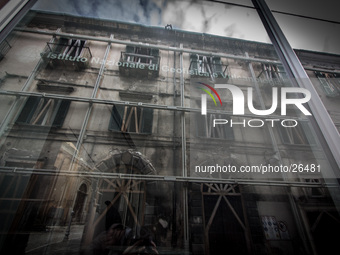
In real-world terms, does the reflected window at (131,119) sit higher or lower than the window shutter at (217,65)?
lower

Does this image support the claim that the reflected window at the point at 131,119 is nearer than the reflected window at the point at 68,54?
Yes

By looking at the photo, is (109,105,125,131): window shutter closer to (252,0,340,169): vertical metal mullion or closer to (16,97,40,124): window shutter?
(16,97,40,124): window shutter

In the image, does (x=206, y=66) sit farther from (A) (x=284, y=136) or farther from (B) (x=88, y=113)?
(B) (x=88, y=113)

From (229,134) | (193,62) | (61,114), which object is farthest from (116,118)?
(229,134)

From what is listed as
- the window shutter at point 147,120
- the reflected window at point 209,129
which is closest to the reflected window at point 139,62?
the window shutter at point 147,120

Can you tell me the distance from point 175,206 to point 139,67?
5198mm

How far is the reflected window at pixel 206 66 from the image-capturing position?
5.75 meters

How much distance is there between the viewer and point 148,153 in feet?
16.6

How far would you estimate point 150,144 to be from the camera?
521cm

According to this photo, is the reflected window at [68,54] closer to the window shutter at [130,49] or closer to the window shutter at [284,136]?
the window shutter at [130,49]

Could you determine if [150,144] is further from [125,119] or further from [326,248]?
[326,248]

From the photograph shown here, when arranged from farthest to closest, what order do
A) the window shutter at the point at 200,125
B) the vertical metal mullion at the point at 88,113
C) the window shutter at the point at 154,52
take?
the window shutter at the point at 154,52 → the window shutter at the point at 200,125 → the vertical metal mullion at the point at 88,113

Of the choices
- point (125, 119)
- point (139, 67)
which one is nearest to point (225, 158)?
point (125, 119)

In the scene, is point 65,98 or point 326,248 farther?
point 65,98
